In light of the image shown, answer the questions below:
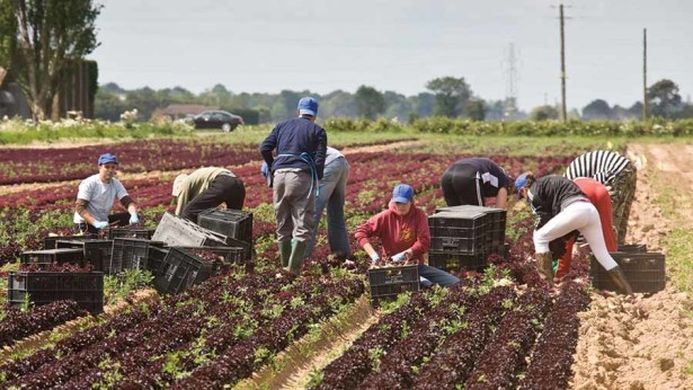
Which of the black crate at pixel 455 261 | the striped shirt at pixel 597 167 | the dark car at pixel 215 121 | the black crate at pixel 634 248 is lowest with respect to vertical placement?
the black crate at pixel 455 261

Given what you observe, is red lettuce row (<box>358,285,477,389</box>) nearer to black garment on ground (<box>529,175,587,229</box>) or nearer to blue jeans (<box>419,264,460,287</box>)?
blue jeans (<box>419,264,460,287</box>)

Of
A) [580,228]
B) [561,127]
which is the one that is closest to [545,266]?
[580,228]

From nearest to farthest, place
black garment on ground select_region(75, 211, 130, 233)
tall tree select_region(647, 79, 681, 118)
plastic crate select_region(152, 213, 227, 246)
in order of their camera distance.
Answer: plastic crate select_region(152, 213, 227, 246) < black garment on ground select_region(75, 211, 130, 233) < tall tree select_region(647, 79, 681, 118)

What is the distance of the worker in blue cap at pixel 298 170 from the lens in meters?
12.1

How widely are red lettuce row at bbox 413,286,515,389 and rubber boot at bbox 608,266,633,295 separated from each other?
121 centimetres

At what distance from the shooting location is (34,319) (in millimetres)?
9852

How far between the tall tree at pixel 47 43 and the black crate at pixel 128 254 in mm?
46499

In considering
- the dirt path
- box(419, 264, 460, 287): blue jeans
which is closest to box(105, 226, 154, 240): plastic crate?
box(419, 264, 460, 287): blue jeans

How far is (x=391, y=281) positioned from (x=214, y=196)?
9.80ft

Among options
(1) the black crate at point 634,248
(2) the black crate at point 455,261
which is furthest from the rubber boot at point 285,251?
(1) the black crate at point 634,248

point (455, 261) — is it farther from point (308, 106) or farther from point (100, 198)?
point (100, 198)

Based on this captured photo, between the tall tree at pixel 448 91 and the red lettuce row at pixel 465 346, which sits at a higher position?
the tall tree at pixel 448 91

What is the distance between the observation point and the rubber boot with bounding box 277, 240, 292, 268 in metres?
12.6

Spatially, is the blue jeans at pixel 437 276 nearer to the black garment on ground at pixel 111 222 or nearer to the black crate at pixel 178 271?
the black crate at pixel 178 271
